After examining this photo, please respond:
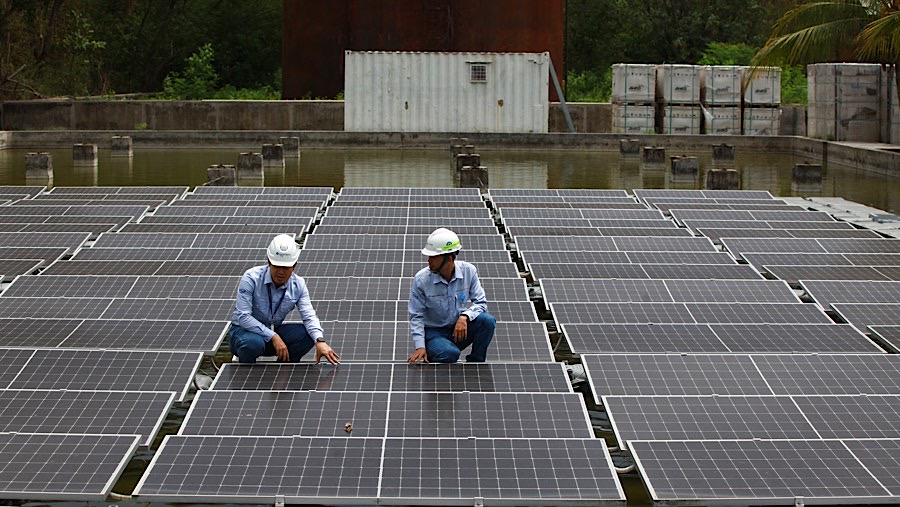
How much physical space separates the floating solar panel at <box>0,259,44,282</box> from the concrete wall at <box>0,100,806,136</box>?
25.1 metres

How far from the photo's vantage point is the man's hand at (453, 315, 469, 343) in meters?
9.98

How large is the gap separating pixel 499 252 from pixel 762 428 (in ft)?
25.7

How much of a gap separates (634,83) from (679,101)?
1.61 meters

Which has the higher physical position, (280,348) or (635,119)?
(635,119)

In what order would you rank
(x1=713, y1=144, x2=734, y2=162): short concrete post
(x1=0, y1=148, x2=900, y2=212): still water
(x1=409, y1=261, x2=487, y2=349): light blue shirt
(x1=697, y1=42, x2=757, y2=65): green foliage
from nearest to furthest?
(x1=409, y1=261, x2=487, y2=349): light blue shirt → (x1=0, y1=148, x2=900, y2=212): still water → (x1=713, y1=144, x2=734, y2=162): short concrete post → (x1=697, y1=42, x2=757, y2=65): green foliage

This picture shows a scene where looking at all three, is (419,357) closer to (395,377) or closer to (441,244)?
(395,377)

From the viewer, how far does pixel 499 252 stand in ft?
53.2

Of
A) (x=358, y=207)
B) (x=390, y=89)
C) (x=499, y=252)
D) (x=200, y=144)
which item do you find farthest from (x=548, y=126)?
(x=499, y=252)

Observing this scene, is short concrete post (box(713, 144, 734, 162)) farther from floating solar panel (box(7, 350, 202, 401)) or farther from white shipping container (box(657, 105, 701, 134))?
floating solar panel (box(7, 350, 202, 401))

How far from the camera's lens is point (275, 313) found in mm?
10156

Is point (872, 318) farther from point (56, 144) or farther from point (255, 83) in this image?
point (255, 83)

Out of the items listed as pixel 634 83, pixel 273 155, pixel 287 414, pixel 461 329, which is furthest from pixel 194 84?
pixel 287 414

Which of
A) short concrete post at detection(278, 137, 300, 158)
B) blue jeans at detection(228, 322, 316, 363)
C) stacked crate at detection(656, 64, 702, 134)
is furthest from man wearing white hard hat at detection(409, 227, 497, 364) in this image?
stacked crate at detection(656, 64, 702, 134)

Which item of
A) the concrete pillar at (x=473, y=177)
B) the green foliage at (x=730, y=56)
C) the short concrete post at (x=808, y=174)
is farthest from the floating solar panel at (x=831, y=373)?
the green foliage at (x=730, y=56)
